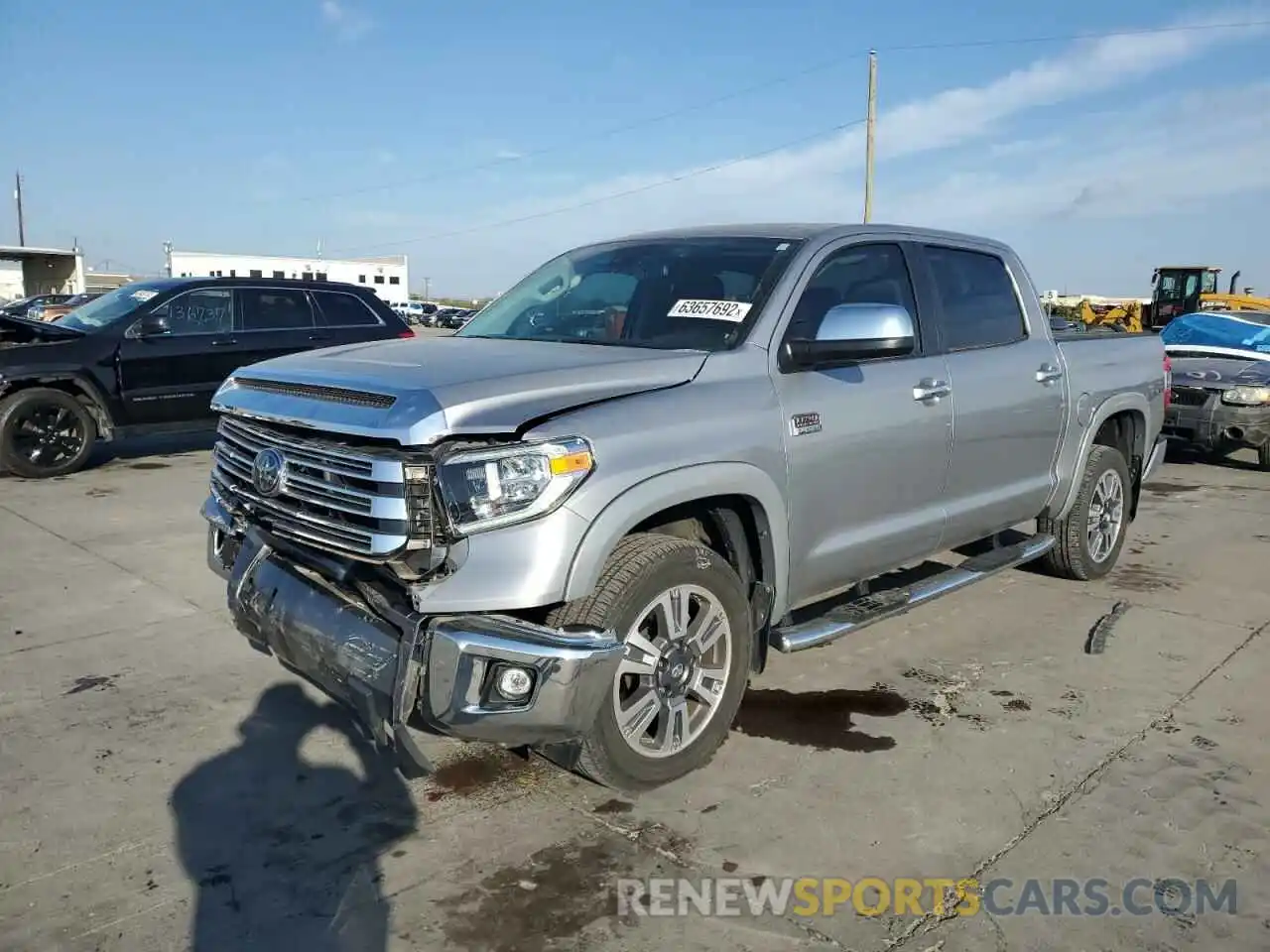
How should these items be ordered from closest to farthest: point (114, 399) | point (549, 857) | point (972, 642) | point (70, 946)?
point (70, 946)
point (549, 857)
point (972, 642)
point (114, 399)

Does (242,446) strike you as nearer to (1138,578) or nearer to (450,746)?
(450,746)

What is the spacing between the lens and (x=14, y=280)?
53938 millimetres

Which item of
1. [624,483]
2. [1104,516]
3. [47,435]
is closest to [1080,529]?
[1104,516]

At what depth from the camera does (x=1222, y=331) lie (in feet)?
38.0

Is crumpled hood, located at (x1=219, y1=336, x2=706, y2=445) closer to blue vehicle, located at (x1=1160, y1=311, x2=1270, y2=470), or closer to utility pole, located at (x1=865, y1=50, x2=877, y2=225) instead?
blue vehicle, located at (x1=1160, y1=311, x2=1270, y2=470)

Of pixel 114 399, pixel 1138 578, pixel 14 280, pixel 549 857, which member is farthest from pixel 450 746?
pixel 14 280

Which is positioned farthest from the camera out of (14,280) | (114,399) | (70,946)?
(14,280)

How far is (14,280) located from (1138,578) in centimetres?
6084

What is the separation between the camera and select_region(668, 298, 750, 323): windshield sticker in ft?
12.6

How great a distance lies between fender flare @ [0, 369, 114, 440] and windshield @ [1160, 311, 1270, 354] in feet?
35.1

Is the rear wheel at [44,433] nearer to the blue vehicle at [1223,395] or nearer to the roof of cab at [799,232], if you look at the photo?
the roof of cab at [799,232]

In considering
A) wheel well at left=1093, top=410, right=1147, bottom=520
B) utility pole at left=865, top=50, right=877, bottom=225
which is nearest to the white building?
utility pole at left=865, top=50, right=877, bottom=225

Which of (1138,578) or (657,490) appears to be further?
(1138,578)

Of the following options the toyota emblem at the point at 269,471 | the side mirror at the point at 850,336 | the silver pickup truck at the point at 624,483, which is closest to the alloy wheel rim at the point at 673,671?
the silver pickup truck at the point at 624,483
